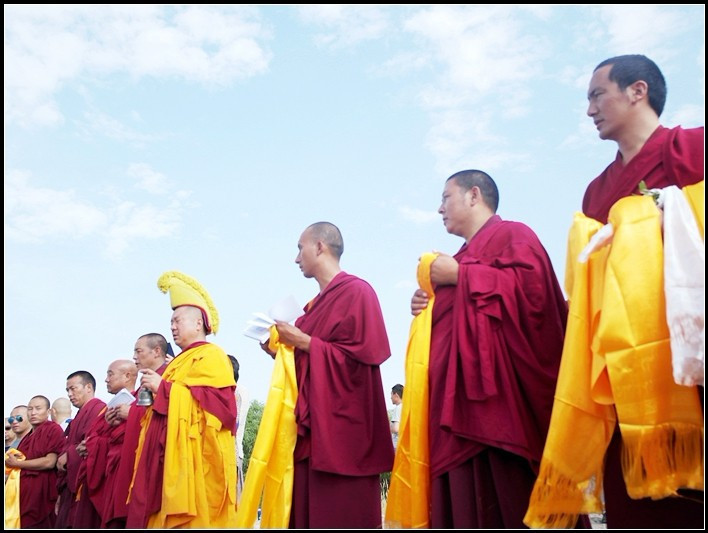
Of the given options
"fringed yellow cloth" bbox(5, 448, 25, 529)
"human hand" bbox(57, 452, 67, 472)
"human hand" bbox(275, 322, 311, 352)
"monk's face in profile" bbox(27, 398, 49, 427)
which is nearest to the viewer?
"human hand" bbox(275, 322, 311, 352)

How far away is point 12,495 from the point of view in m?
9.36

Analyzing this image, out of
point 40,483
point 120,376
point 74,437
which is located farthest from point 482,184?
point 40,483

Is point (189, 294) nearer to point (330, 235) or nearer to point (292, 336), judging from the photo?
point (330, 235)

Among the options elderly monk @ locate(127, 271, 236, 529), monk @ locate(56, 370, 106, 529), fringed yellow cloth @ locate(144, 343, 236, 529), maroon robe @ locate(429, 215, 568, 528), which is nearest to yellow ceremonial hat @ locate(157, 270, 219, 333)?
elderly monk @ locate(127, 271, 236, 529)

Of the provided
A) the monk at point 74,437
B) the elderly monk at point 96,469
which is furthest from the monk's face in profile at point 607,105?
the monk at point 74,437

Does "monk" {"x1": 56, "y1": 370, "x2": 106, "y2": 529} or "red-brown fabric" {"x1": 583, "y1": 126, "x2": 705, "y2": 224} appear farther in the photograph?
"monk" {"x1": 56, "y1": 370, "x2": 106, "y2": 529}

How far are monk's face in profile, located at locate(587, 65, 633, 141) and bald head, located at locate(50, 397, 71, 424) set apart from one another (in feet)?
32.8

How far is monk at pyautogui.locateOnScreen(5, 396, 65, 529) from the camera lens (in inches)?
359

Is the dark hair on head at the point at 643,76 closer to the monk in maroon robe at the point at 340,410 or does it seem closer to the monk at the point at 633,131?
the monk at the point at 633,131

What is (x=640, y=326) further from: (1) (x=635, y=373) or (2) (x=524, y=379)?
(2) (x=524, y=379)

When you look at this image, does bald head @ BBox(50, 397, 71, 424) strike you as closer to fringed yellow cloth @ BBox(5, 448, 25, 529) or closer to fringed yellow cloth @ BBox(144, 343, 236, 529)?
fringed yellow cloth @ BBox(5, 448, 25, 529)

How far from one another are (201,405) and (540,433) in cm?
325

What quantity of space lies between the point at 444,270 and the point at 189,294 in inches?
138

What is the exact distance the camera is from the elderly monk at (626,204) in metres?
2.80
